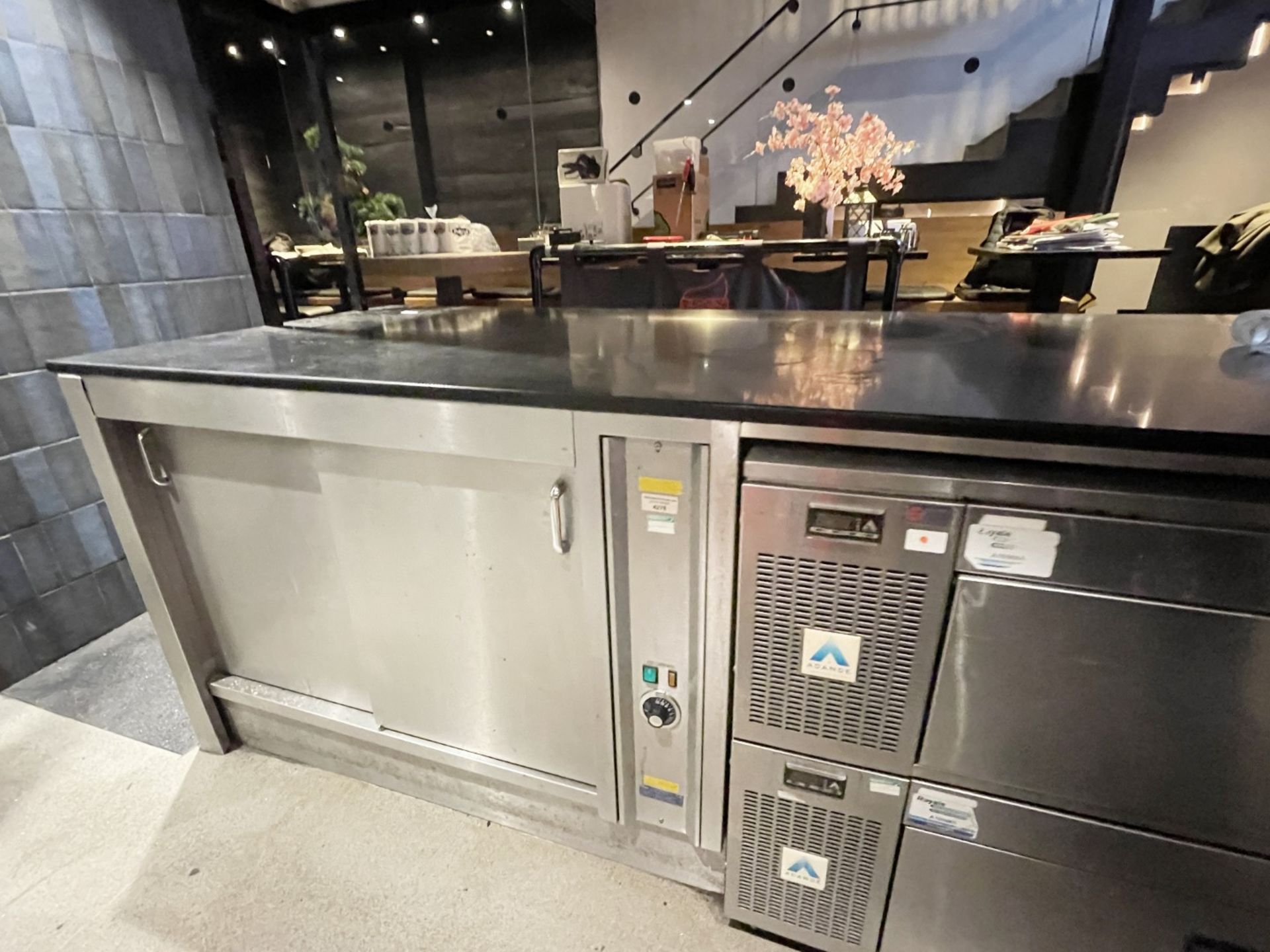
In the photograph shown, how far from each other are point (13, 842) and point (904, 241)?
350 cm

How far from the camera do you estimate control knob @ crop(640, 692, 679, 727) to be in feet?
A: 3.43

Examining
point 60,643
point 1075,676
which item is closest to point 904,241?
point 1075,676

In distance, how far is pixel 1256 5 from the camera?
299 cm

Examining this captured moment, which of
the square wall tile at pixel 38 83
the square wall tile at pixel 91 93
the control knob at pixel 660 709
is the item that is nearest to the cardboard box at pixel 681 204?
the square wall tile at pixel 91 93

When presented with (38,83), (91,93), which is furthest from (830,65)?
(38,83)

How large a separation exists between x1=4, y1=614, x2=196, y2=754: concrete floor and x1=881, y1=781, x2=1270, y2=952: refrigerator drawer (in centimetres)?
177

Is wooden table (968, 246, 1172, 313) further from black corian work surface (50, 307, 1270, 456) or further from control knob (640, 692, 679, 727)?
control knob (640, 692, 679, 727)

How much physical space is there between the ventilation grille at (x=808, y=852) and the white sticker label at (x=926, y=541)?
48cm

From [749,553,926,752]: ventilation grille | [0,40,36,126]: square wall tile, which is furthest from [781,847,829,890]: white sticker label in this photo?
[0,40,36,126]: square wall tile

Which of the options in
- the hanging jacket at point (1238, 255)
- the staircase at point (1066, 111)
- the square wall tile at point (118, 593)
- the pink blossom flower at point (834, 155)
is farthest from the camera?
the staircase at point (1066, 111)

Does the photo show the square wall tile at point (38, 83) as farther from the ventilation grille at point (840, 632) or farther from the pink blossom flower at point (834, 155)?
the pink blossom flower at point (834, 155)

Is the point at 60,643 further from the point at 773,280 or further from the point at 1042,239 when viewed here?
the point at 1042,239

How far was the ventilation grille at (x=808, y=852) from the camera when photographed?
0.98 metres

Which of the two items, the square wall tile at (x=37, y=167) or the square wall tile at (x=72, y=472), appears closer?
the square wall tile at (x=37, y=167)
